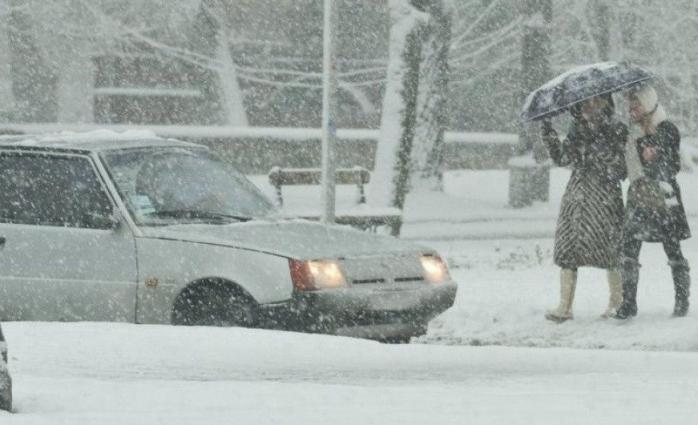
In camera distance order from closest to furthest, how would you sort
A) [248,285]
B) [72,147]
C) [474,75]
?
[248,285] → [72,147] → [474,75]

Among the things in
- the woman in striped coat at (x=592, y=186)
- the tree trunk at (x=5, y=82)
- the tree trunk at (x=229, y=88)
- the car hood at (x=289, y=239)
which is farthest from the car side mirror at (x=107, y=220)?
the tree trunk at (x=229, y=88)

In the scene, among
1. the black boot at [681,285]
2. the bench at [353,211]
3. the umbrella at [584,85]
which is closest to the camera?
the umbrella at [584,85]

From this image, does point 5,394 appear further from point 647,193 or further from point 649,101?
point 649,101

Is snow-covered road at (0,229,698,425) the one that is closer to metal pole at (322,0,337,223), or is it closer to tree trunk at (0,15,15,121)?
metal pole at (322,0,337,223)

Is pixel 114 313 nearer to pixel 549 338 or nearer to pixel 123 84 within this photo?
pixel 549 338

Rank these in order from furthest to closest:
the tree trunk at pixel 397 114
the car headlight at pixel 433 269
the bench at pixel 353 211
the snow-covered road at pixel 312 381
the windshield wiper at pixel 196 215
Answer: the tree trunk at pixel 397 114, the bench at pixel 353 211, the car headlight at pixel 433 269, the windshield wiper at pixel 196 215, the snow-covered road at pixel 312 381

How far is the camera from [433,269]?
992 cm

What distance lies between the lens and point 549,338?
11.4 m

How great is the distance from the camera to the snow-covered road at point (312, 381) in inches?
227

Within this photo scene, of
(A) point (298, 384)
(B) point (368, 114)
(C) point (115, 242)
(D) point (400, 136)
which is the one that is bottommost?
(A) point (298, 384)

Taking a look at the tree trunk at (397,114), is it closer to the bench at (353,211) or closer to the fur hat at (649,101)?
the bench at (353,211)

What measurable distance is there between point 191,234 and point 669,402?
153 inches

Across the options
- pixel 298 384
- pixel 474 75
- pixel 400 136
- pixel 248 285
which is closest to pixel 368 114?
pixel 474 75

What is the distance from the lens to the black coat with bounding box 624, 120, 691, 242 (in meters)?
11.2
